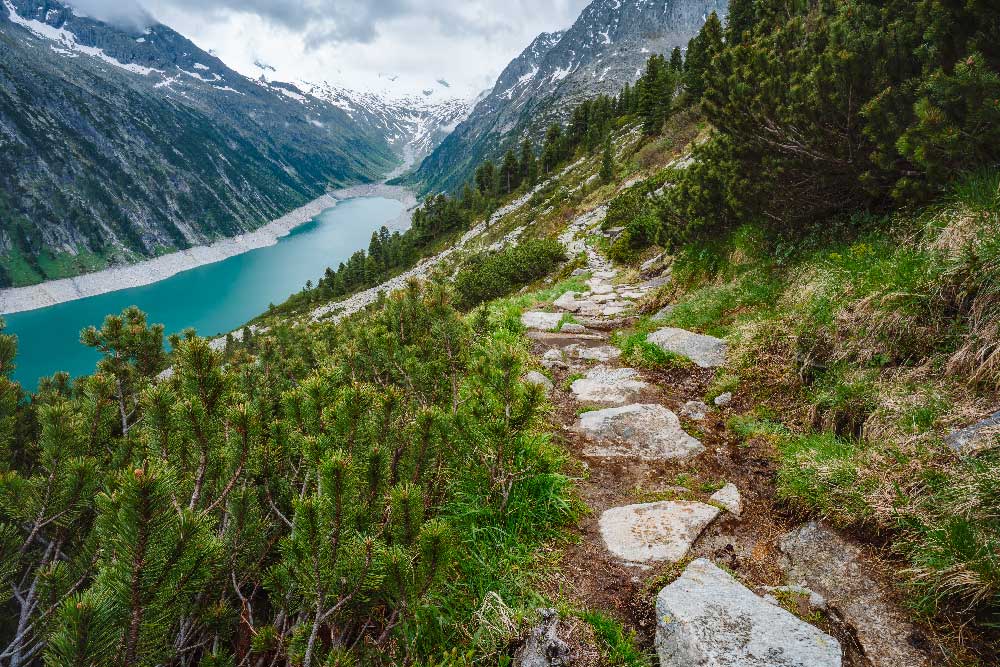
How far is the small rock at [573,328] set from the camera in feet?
32.8

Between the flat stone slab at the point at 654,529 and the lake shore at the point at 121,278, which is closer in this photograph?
the flat stone slab at the point at 654,529

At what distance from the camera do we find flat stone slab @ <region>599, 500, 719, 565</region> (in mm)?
3271

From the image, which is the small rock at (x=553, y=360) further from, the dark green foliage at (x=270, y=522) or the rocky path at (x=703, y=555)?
the dark green foliage at (x=270, y=522)

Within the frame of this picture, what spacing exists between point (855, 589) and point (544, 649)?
1.92 metres

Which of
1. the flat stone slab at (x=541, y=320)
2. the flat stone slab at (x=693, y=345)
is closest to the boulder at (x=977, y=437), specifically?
the flat stone slab at (x=693, y=345)

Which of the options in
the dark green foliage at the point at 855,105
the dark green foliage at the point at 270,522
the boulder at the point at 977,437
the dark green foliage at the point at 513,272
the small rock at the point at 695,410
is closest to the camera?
the dark green foliage at the point at 270,522

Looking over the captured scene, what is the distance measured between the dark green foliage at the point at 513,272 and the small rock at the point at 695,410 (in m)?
19.1

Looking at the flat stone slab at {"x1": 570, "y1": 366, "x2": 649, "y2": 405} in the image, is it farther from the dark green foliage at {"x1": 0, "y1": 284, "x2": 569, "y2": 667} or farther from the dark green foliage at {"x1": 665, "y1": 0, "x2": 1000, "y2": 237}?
the dark green foliage at {"x1": 665, "y1": 0, "x2": 1000, "y2": 237}

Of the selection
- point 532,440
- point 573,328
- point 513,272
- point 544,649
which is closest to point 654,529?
point 532,440

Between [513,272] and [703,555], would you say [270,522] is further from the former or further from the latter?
[513,272]

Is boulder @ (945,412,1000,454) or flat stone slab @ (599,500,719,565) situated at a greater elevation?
boulder @ (945,412,1000,454)

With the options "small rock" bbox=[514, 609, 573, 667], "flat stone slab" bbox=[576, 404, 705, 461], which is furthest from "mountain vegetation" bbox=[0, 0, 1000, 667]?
"flat stone slab" bbox=[576, 404, 705, 461]

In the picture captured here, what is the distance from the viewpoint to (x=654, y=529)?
3510 millimetres

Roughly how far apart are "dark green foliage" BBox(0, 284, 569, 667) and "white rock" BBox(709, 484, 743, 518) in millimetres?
1345
